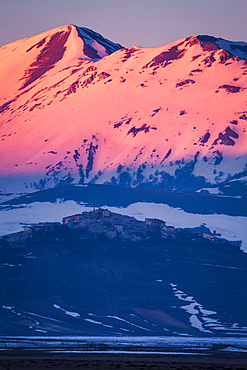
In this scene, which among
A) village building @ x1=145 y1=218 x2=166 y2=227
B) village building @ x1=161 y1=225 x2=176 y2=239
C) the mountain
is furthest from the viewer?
village building @ x1=145 y1=218 x2=166 y2=227

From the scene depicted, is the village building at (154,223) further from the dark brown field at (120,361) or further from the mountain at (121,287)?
the dark brown field at (120,361)

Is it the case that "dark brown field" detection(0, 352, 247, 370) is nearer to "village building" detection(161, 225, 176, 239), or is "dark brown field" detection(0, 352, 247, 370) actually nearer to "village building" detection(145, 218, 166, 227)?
"village building" detection(161, 225, 176, 239)

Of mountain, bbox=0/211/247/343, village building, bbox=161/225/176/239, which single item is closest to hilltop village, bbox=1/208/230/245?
village building, bbox=161/225/176/239

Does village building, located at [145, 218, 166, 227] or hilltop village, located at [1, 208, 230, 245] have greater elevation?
village building, located at [145, 218, 166, 227]

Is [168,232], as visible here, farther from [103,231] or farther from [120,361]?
[120,361]

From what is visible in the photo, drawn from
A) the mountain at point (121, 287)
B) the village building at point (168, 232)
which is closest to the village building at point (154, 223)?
the village building at point (168, 232)

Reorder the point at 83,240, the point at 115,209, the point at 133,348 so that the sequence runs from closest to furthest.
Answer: the point at 133,348 → the point at 83,240 → the point at 115,209

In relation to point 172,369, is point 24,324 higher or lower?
lower

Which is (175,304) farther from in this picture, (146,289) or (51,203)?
(51,203)

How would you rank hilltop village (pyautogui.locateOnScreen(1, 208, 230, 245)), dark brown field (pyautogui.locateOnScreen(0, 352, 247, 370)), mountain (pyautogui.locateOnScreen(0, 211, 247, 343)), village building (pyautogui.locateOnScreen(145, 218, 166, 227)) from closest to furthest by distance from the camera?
dark brown field (pyautogui.locateOnScreen(0, 352, 247, 370)), mountain (pyautogui.locateOnScreen(0, 211, 247, 343)), hilltop village (pyautogui.locateOnScreen(1, 208, 230, 245)), village building (pyautogui.locateOnScreen(145, 218, 166, 227))

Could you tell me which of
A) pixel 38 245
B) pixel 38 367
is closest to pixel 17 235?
pixel 38 245
